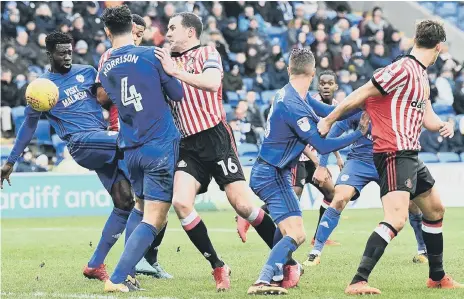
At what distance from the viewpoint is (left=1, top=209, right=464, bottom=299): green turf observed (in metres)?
8.38

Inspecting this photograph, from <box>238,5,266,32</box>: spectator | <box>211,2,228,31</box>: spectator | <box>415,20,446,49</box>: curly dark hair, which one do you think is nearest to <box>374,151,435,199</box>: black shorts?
<box>415,20,446,49</box>: curly dark hair

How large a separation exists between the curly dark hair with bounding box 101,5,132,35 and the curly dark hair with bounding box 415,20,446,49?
2.44 meters

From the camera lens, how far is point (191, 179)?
8.35 m

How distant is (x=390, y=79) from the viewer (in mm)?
7824

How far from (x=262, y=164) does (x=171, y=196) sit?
89cm

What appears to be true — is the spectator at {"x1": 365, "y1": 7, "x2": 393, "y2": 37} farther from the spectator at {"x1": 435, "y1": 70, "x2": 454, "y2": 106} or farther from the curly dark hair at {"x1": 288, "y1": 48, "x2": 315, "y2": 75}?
the curly dark hair at {"x1": 288, "y1": 48, "x2": 315, "y2": 75}

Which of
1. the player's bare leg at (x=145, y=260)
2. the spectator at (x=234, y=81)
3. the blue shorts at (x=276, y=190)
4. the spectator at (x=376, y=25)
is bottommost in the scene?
the spectator at (x=234, y=81)

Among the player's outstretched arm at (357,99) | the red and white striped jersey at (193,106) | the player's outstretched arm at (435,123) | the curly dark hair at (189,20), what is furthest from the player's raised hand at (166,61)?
the player's outstretched arm at (435,123)

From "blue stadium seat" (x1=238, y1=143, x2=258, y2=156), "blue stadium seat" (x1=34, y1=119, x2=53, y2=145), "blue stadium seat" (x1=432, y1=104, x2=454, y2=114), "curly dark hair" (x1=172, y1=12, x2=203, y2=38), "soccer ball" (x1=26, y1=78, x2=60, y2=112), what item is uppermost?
"curly dark hair" (x1=172, y1=12, x2=203, y2=38)

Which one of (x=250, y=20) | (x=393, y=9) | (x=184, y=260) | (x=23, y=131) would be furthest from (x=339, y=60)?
(x=23, y=131)

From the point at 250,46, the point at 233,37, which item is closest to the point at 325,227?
the point at 250,46

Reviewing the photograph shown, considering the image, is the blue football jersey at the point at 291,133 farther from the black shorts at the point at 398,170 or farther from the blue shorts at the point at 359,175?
the blue shorts at the point at 359,175

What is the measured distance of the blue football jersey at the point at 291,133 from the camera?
8.11 meters

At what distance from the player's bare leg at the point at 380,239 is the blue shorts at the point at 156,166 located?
1.70 meters
